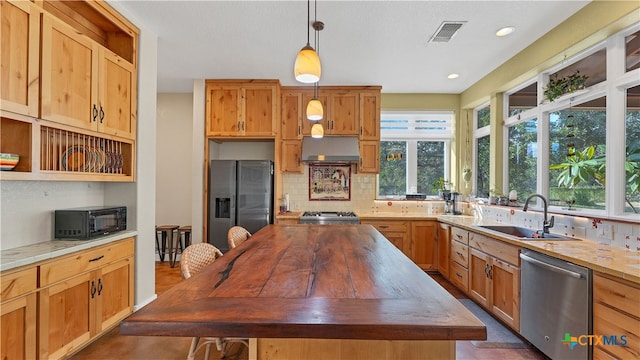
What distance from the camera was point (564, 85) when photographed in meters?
2.74

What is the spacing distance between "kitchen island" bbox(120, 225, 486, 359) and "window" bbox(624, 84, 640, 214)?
82.0 inches

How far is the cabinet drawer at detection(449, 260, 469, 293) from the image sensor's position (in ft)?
11.0

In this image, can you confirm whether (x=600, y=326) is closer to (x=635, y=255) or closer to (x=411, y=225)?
(x=635, y=255)

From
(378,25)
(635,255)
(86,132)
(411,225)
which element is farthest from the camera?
(411,225)

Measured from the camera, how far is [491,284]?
2.84m

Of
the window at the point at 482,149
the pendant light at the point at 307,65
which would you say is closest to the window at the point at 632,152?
the window at the point at 482,149

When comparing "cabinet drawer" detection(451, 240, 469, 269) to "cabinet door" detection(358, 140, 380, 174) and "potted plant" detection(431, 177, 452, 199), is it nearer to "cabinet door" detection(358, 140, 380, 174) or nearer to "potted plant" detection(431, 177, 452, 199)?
"potted plant" detection(431, 177, 452, 199)

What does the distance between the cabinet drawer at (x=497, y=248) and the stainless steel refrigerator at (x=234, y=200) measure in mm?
2683

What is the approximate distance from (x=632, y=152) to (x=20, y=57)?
4.42m

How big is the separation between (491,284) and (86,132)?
3880 millimetres

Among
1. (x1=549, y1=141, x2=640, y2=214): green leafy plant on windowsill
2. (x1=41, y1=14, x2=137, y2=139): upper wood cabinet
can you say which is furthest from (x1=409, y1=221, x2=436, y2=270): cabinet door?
(x1=41, y1=14, x2=137, y2=139): upper wood cabinet

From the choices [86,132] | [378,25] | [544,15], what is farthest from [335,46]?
[86,132]

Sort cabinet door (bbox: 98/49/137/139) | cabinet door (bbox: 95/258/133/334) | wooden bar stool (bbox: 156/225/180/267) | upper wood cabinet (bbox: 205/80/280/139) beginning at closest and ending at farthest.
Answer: cabinet door (bbox: 95/258/133/334), cabinet door (bbox: 98/49/137/139), upper wood cabinet (bbox: 205/80/280/139), wooden bar stool (bbox: 156/225/180/267)

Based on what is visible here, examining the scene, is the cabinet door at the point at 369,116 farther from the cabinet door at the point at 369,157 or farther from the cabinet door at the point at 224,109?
the cabinet door at the point at 224,109
